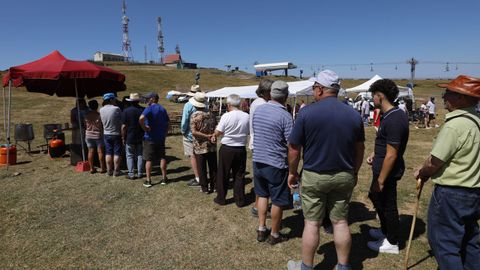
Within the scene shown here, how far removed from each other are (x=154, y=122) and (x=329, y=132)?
395cm

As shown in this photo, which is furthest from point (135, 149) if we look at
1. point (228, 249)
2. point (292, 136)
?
point (292, 136)

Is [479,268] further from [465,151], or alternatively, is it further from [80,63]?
[80,63]

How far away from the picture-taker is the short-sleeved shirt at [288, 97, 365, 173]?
9.34 feet

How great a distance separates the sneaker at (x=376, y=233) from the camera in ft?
13.2

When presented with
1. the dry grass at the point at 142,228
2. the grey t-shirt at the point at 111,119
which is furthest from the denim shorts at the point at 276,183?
the grey t-shirt at the point at 111,119

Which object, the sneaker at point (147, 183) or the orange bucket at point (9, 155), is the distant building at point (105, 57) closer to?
the orange bucket at point (9, 155)

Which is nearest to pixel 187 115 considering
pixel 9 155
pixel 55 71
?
pixel 55 71

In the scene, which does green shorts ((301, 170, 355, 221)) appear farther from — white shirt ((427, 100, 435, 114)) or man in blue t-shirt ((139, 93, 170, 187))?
white shirt ((427, 100, 435, 114))

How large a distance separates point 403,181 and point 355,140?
461 cm

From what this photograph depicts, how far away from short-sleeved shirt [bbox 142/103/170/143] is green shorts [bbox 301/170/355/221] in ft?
12.1

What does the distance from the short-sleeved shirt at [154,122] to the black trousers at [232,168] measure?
151 centimetres

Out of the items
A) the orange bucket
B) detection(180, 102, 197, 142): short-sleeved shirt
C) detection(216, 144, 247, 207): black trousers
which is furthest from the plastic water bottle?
the orange bucket

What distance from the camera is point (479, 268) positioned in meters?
2.73

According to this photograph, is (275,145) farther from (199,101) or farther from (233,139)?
(199,101)
